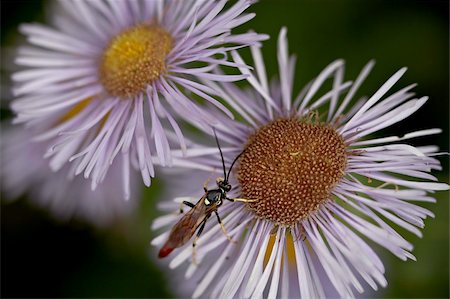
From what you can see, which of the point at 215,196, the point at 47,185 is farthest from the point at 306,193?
the point at 47,185

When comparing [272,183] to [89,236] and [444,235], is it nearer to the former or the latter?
[444,235]

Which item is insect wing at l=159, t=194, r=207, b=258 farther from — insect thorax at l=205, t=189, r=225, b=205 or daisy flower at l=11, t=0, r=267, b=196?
daisy flower at l=11, t=0, r=267, b=196

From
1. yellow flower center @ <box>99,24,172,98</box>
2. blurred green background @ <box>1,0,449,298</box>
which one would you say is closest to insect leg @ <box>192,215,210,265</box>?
yellow flower center @ <box>99,24,172,98</box>

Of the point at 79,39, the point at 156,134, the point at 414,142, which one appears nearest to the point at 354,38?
the point at 414,142

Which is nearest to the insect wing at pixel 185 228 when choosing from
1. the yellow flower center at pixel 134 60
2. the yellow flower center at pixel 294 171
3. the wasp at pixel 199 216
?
the wasp at pixel 199 216

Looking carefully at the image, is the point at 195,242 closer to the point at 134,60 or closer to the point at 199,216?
the point at 199,216
